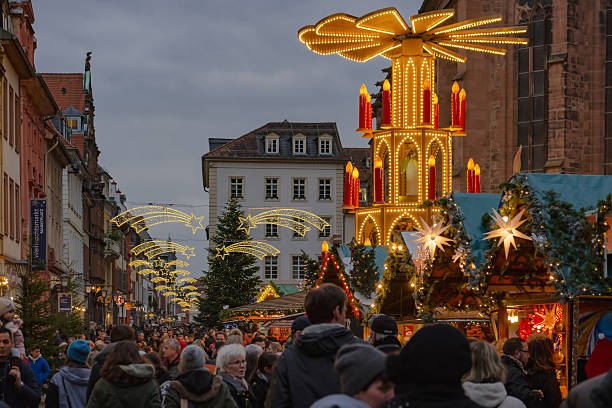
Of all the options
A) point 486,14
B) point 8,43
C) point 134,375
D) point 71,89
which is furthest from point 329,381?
point 71,89

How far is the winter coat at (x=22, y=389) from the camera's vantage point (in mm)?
8828

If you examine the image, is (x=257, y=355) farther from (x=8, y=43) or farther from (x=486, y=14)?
(x=486, y=14)

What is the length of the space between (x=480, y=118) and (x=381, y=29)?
752 inches

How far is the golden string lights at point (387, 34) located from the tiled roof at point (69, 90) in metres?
50.6

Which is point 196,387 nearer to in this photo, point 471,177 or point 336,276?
point 336,276

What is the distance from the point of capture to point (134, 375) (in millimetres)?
7430

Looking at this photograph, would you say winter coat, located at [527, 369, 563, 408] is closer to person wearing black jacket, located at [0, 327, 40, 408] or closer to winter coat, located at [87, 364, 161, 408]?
winter coat, located at [87, 364, 161, 408]

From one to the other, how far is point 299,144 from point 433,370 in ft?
245

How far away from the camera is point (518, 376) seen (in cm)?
809

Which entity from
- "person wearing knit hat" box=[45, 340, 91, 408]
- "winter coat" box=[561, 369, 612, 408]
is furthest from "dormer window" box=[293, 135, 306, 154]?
"winter coat" box=[561, 369, 612, 408]

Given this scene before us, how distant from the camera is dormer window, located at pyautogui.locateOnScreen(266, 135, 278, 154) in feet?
256

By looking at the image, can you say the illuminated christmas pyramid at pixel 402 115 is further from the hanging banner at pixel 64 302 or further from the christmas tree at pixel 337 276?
the hanging banner at pixel 64 302

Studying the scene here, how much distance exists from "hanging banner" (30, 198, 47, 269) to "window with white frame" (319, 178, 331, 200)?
140ft

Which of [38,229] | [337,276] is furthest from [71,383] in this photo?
[38,229]
